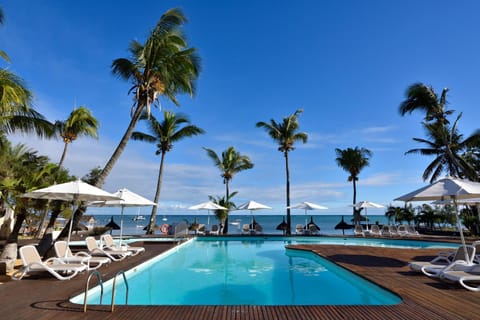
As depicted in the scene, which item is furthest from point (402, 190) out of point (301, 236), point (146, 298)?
point (146, 298)

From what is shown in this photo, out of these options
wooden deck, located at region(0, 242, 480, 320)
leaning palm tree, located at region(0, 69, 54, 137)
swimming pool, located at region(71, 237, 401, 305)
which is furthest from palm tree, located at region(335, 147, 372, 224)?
leaning palm tree, located at region(0, 69, 54, 137)

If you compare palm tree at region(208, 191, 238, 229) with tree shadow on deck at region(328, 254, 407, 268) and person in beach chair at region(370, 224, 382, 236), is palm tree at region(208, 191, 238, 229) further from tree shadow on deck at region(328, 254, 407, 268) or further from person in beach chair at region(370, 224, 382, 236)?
tree shadow on deck at region(328, 254, 407, 268)

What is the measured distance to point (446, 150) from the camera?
688 inches

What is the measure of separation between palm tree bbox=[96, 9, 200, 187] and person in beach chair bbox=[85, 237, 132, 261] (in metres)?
4.12

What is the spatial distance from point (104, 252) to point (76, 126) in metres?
10.7

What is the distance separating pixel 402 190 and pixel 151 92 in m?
28.1

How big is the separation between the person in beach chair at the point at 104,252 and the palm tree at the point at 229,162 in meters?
12.9

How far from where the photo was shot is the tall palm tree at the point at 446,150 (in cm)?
1752

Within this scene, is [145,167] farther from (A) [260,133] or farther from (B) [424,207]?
(B) [424,207]

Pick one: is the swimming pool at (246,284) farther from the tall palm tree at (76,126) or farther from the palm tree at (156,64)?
the tall palm tree at (76,126)

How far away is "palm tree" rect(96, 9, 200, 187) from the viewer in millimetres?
10508

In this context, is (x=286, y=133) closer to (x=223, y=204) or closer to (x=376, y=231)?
(x=223, y=204)

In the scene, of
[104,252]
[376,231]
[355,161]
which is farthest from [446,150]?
[104,252]

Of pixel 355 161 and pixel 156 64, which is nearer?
pixel 156 64
